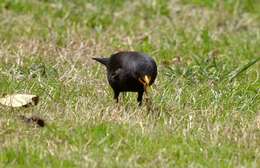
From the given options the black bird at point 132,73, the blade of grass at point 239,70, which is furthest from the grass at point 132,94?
the black bird at point 132,73

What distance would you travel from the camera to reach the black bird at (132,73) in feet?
22.8

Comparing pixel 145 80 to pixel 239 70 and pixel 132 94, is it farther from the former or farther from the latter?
pixel 239 70

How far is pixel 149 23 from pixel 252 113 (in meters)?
3.79

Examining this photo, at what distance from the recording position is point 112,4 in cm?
1127

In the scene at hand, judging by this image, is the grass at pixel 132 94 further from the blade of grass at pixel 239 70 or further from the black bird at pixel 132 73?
the black bird at pixel 132 73

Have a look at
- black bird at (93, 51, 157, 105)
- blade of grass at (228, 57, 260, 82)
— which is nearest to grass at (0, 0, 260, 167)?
blade of grass at (228, 57, 260, 82)

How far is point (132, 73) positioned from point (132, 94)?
2.93 feet

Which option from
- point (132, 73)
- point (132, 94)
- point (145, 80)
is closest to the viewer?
point (145, 80)

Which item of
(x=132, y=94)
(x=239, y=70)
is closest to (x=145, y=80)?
(x=132, y=94)

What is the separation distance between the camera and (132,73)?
276 inches

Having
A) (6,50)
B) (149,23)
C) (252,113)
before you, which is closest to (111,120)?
(252,113)

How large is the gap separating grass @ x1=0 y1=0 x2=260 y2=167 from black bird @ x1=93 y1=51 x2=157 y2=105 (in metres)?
0.18

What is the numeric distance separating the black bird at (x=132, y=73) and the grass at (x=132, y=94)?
18 centimetres

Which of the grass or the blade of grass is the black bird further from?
the blade of grass
